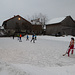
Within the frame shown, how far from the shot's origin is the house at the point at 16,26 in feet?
144

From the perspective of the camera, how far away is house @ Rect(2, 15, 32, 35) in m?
44.0

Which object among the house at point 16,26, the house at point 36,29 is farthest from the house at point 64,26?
the house at point 16,26

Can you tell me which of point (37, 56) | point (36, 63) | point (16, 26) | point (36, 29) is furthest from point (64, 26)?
point (36, 63)

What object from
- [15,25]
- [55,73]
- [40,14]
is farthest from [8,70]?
[40,14]

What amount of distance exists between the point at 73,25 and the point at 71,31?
3.22 metres

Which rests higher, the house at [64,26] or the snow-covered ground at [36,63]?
the house at [64,26]

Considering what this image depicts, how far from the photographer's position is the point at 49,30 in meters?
43.5

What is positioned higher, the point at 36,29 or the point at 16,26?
the point at 16,26

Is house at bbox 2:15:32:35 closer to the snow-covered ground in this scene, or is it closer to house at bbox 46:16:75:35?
house at bbox 46:16:75:35

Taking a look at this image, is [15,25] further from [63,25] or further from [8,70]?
[8,70]

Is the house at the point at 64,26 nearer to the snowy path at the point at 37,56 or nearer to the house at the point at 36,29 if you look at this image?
the house at the point at 36,29

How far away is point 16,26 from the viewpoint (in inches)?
1783

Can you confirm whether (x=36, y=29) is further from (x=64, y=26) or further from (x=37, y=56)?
(x=37, y=56)

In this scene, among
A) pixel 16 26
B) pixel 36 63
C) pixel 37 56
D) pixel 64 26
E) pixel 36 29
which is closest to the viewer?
pixel 36 63
